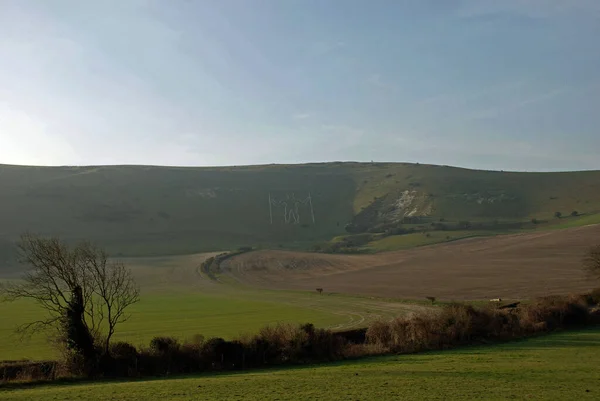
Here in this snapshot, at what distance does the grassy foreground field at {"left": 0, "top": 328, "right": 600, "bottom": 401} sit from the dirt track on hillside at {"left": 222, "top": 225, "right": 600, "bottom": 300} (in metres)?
Result: 41.2

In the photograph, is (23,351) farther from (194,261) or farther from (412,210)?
(412,210)

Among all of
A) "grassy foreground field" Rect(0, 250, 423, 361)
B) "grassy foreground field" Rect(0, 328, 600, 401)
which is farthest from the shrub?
"grassy foreground field" Rect(0, 250, 423, 361)

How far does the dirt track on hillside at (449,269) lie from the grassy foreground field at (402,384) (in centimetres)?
4116

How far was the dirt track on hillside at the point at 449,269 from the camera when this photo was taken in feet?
239

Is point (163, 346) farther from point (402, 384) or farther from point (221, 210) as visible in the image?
point (221, 210)

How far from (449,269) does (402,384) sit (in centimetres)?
7412

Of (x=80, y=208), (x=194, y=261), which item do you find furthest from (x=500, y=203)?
(x=80, y=208)

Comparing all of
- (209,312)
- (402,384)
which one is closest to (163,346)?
(402,384)

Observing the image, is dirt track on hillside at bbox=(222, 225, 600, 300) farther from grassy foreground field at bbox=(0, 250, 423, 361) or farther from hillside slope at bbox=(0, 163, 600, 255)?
hillside slope at bbox=(0, 163, 600, 255)

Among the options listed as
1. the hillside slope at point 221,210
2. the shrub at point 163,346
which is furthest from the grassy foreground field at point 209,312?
the hillside slope at point 221,210

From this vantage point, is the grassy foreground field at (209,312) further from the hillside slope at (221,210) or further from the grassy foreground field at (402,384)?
the hillside slope at (221,210)

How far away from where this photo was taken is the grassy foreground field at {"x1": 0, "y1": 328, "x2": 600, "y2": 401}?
59.4 feet

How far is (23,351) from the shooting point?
3725 centimetres

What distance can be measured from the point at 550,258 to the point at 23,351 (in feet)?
268
